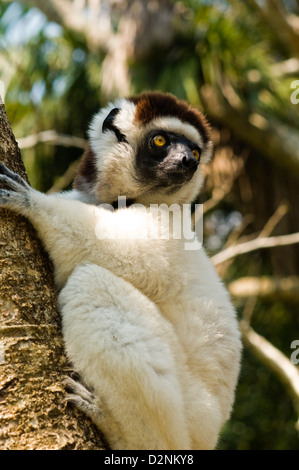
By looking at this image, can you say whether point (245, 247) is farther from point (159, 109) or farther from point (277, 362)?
point (159, 109)

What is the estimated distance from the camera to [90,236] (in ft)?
11.0

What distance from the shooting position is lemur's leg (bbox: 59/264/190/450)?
2.88m

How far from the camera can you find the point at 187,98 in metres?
9.53

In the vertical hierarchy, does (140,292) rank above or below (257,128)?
above

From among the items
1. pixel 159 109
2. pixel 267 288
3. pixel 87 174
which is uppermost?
pixel 159 109

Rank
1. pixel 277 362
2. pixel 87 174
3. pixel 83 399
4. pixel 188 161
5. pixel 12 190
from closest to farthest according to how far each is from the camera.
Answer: pixel 83 399 → pixel 12 190 → pixel 188 161 → pixel 87 174 → pixel 277 362

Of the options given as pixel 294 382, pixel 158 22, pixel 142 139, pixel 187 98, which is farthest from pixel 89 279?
pixel 158 22

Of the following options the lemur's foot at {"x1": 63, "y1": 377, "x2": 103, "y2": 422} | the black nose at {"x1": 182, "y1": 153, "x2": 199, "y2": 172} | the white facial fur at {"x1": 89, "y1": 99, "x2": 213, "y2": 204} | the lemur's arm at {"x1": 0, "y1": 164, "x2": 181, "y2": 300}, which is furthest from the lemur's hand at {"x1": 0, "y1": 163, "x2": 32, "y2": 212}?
the black nose at {"x1": 182, "y1": 153, "x2": 199, "y2": 172}

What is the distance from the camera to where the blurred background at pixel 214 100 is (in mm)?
10047

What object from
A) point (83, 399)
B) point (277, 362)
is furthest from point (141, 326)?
point (277, 362)

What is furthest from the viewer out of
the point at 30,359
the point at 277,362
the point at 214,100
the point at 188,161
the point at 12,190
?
the point at 214,100

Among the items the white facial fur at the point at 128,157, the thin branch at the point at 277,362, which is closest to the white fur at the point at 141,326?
the white facial fur at the point at 128,157

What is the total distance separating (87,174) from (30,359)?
2129mm

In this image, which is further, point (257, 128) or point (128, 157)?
point (257, 128)
